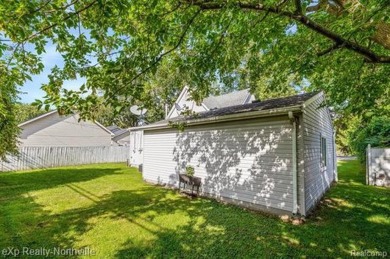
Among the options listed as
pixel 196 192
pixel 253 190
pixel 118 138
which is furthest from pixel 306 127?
pixel 118 138

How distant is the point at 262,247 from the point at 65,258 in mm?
3642

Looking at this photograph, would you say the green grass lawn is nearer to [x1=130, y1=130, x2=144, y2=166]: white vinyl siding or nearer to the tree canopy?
the tree canopy

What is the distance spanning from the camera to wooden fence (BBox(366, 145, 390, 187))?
9827mm

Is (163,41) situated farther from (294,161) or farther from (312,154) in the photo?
(312,154)

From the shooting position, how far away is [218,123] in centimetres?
784

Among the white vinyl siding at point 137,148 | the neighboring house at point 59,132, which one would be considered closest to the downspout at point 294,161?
the white vinyl siding at point 137,148

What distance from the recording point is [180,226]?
5.39 meters

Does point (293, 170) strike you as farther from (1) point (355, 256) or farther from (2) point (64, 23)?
(2) point (64, 23)

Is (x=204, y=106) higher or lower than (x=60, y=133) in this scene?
higher

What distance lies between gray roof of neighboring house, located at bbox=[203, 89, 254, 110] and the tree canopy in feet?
38.7

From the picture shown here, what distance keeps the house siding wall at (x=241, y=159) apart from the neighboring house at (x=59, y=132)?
12.2m

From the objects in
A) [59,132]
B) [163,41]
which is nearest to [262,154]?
[163,41]

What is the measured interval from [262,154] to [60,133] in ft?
66.8

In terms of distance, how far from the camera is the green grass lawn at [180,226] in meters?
4.35
